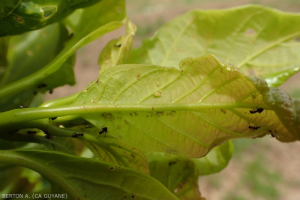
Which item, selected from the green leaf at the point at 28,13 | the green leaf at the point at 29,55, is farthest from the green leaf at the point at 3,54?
the green leaf at the point at 28,13

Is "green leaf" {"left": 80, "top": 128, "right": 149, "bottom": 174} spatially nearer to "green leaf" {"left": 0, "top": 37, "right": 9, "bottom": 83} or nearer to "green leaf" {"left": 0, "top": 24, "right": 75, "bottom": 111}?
"green leaf" {"left": 0, "top": 24, "right": 75, "bottom": 111}

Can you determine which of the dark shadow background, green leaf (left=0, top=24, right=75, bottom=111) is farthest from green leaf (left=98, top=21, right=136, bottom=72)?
the dark shadow background

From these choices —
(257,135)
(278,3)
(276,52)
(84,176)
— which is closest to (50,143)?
(84,176)

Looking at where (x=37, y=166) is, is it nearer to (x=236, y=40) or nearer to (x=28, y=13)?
(x=28, y=13)

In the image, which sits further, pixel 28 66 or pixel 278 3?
pixel 278 3

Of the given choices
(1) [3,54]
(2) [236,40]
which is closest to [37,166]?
(1) [3,54]

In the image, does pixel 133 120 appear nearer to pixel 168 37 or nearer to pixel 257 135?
pixel 257 135

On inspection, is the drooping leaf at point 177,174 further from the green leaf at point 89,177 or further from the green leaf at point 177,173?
the green leaf at point 89,177
